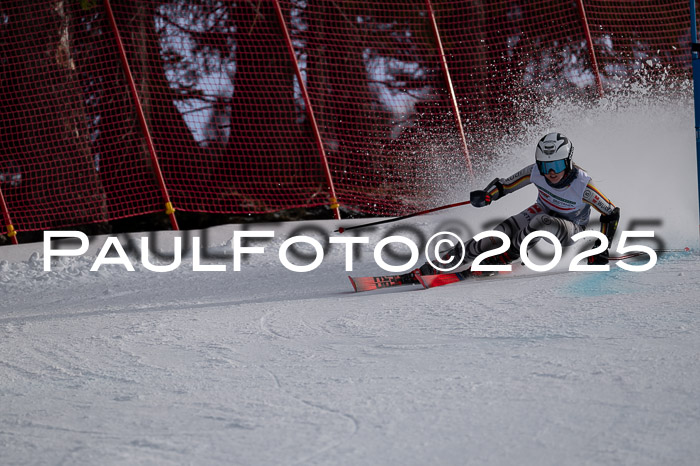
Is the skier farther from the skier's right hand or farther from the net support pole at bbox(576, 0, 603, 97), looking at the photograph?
the net support pole at bbox(576, 0, 603, 97)

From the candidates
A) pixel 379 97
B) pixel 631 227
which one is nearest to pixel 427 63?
pixel 379 97

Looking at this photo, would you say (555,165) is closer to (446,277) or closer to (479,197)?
(479,197)

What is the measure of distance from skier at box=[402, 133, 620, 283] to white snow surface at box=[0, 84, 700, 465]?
0.75ft

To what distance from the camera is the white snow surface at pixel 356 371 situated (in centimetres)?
222

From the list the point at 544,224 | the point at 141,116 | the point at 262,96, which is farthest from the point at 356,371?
the point at 262,96

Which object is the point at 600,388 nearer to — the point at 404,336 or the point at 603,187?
the point at 404,336

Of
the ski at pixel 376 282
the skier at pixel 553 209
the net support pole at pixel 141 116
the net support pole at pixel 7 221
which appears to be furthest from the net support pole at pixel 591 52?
the net support pole at pixel 7 221

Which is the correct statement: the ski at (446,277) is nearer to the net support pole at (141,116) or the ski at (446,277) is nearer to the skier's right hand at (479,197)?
the skier's right hand at (479,197)

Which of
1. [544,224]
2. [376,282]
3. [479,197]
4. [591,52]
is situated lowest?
[376,282]

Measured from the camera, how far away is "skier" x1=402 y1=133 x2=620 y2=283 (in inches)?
201

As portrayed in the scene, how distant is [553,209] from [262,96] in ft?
14.4

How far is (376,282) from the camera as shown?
17.1 feet

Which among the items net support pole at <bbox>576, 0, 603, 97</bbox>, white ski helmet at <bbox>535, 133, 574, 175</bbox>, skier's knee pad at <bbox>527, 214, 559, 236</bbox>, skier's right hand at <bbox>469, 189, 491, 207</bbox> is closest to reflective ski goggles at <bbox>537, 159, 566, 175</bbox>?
white ski helmet at <bbox>535, 133, 574, 175</bbox>

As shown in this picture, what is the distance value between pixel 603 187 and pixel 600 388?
5.03 m
